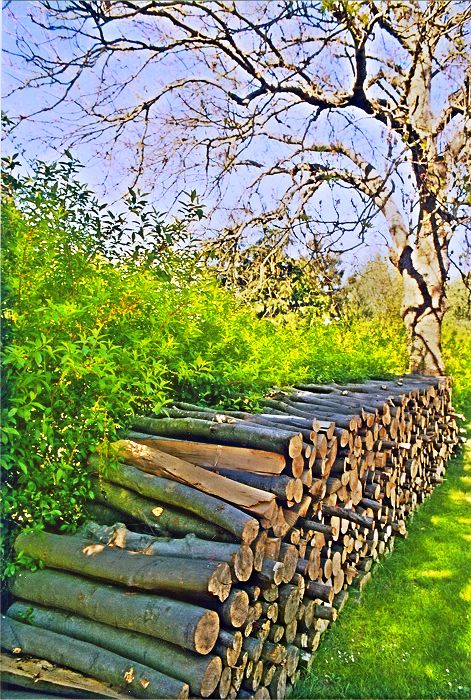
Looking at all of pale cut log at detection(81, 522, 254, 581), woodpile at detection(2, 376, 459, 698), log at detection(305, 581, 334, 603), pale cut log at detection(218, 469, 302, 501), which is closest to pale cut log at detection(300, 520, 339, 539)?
woodpile at detection(2, 376, 459, 698)

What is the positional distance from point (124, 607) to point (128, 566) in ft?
0.53

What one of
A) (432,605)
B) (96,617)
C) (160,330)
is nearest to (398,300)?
(432,605)

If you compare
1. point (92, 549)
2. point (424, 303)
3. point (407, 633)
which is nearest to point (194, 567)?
point (92, 549)

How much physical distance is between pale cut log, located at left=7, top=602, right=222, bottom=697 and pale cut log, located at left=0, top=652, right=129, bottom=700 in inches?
5.1

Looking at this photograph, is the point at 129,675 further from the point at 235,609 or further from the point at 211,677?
the point at 235,609

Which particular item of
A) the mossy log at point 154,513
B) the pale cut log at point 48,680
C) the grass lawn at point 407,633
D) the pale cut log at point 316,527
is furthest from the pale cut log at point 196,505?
the grass lawn at point 407,633

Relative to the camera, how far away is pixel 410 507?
5793 mm

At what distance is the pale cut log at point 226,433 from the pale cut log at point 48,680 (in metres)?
1.22

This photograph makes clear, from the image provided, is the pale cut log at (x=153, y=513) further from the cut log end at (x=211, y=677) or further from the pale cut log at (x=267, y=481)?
the cut log end at (x=211, y=677)

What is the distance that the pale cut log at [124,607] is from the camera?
2064 millimetres

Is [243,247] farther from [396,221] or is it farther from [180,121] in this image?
[396,221]

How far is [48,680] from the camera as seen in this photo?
216 centimetres

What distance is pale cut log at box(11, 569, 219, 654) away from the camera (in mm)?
2064

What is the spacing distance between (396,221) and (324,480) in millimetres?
7153
